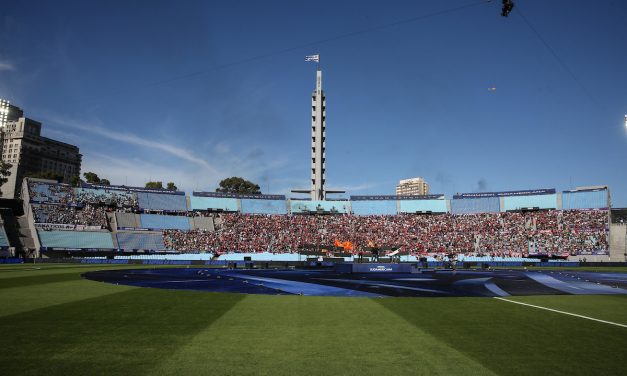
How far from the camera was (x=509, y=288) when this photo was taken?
24547mm

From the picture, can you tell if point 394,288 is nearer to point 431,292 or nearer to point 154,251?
point 431,292

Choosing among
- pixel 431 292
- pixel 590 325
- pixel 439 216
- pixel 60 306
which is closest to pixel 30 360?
pixel 60 306

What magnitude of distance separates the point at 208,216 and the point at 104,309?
72.7m

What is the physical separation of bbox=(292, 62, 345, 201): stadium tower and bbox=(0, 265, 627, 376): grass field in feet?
258

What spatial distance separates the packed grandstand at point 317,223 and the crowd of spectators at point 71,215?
161 millimetres

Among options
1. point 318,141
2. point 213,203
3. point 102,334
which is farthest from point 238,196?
point 102,334

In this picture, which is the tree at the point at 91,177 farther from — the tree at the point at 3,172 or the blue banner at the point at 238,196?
the blue banner at the point at 238,196

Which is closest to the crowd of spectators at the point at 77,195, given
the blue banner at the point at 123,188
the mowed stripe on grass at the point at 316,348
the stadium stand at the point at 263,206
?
the blue banner at the point at 123,188

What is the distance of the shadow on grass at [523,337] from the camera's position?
8.13m

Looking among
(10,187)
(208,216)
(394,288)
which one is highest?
(10,187)

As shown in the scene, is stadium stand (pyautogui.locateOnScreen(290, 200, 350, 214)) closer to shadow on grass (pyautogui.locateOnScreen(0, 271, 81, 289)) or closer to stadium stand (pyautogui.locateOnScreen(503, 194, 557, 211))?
stadium stand (pyautogui.locateOnScreen(503, 194, 557, 211))

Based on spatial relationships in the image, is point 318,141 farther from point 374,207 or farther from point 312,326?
point 312,326

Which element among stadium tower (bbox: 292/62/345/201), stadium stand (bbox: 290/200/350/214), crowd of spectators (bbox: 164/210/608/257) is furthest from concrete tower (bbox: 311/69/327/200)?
crowd of spectators (bbox: 164/210/608/257)

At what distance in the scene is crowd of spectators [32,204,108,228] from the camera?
67.9 metres
